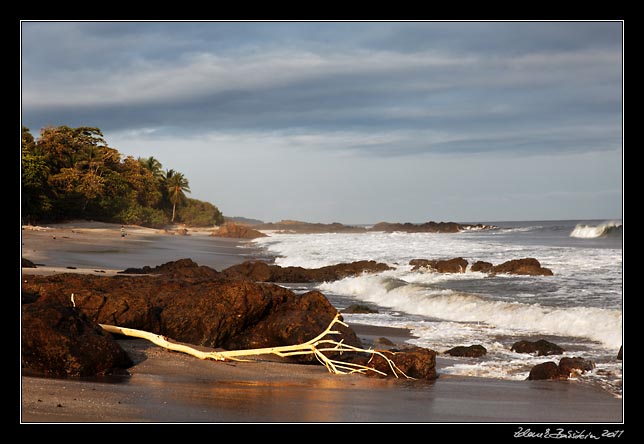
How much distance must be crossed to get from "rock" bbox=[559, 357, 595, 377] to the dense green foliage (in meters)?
32.9

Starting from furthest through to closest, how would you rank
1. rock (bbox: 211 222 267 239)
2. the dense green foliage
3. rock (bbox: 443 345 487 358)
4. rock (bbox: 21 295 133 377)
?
1. rock (bbox: 211 222 267 239)
2. the dense green foliage
3. rock (bbox: 443 345 487 358)
4. rock (bbox: 21 295 133 377)

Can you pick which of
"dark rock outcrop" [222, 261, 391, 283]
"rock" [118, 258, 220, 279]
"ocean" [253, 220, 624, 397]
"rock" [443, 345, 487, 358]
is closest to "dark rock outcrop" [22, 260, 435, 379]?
"rock" [443, 345, 487, 358]

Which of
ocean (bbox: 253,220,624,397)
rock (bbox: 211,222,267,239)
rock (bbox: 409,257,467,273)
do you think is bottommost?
ocean (bbox: 253,220,624,397)

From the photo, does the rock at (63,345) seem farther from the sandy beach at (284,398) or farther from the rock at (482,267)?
the rock at (482,267)

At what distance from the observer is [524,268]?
76.9ft


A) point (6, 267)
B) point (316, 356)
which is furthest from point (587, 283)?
point (6, 267)

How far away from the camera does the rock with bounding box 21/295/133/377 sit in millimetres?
6492

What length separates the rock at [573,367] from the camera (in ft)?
26.9

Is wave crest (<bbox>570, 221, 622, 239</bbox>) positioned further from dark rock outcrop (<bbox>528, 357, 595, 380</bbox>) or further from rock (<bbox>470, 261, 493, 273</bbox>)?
dark rock outcrop (<bbox>528, 357, 595, 380</bbox>)

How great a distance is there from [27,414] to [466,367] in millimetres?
A: 5360

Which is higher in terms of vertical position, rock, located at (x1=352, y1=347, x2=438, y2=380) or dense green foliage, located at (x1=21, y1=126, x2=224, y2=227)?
dense green foliage, located at (x1=21, y1=126, x2=224, y2=227)

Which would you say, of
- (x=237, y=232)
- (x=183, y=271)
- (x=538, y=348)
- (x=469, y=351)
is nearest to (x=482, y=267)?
(x=183, y=271)

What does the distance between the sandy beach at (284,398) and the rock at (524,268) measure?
1551 centimetres

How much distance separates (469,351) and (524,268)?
14448 millimetres
